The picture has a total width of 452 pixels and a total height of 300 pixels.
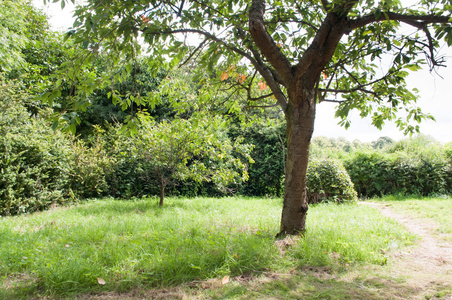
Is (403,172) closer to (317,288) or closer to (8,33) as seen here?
(317,288)

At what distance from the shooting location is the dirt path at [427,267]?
265 cm

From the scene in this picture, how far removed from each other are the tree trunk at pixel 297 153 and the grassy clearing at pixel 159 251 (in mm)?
304

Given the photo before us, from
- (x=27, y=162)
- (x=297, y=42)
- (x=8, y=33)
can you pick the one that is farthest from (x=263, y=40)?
(x=8, y=33)

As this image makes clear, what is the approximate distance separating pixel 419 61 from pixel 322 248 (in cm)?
301

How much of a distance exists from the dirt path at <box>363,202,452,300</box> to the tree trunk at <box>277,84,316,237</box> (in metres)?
1.27

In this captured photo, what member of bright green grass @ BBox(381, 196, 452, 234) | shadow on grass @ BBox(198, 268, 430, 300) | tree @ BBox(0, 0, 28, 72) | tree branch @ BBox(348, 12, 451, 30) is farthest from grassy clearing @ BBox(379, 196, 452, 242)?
tree @ BBox(0, 0, 28, 72)

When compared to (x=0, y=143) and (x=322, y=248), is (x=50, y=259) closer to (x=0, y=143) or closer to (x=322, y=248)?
(x=322, y=248)

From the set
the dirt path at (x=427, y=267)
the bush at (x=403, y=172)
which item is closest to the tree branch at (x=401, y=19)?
the dirt path at (x=427, y=267)

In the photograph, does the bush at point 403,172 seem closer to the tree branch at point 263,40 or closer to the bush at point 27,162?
the tree branch at point 263,40

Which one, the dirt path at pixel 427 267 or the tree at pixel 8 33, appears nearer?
the dirt path at pixel 427 267

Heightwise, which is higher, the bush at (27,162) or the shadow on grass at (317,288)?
the bush at (27,162)

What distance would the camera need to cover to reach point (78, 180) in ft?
26.8

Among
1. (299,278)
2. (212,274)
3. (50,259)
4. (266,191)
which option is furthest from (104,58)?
(266,191)

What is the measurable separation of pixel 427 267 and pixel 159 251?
10.8 ft
